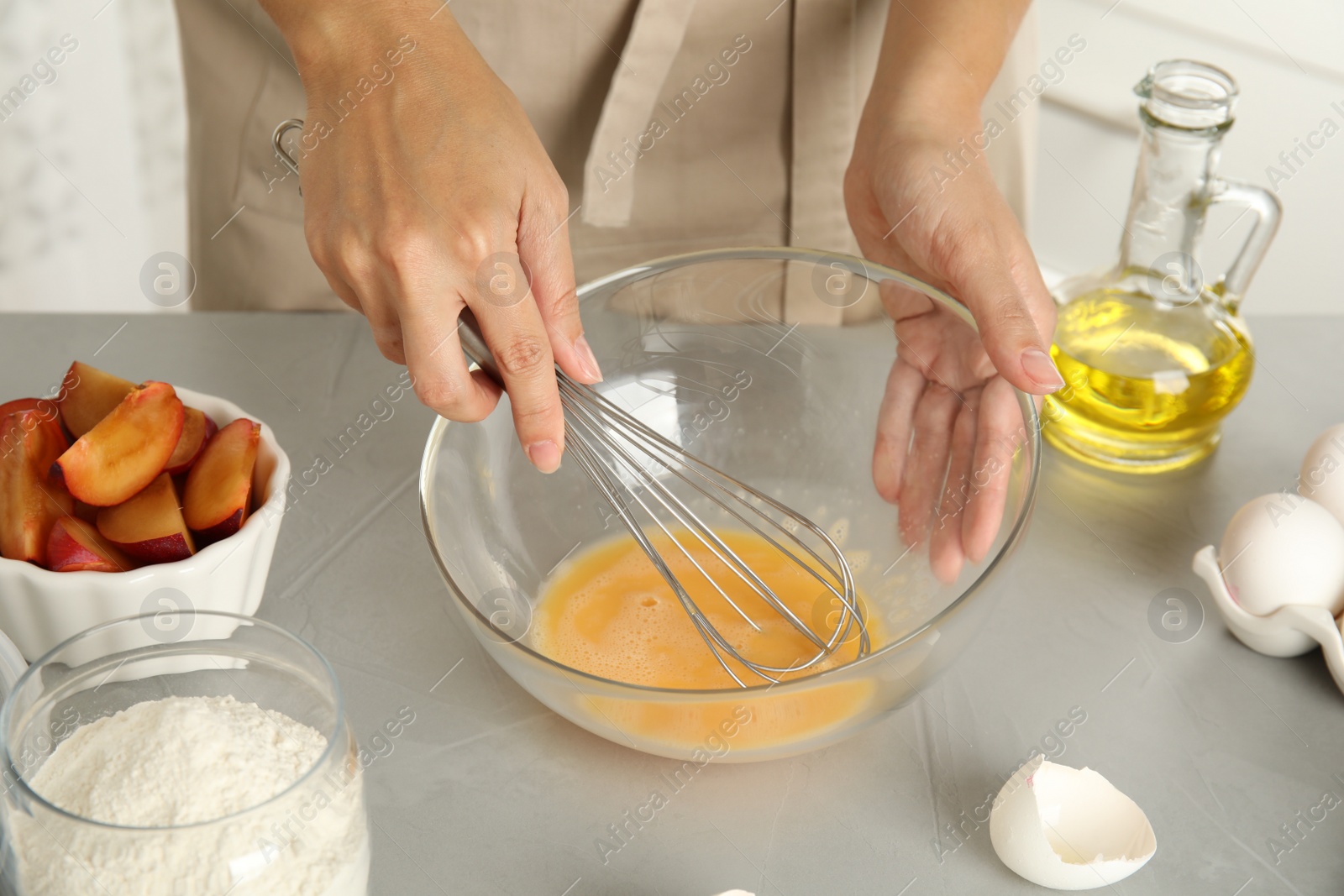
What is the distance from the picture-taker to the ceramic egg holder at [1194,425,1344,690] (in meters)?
0.53

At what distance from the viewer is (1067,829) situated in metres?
0.46

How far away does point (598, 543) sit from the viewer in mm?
615

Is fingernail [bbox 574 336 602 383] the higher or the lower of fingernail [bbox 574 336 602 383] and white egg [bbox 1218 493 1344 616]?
the higher

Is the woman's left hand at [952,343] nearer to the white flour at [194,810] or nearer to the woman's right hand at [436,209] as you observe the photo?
the woman's right hand at [436,209]

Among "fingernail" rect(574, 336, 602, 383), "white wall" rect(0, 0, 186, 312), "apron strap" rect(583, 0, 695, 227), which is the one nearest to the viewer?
"fingernail" rect(574, 336, 602, 383)

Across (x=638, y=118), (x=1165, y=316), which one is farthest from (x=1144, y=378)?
(x=638, y=118)

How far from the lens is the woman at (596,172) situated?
1.71ft

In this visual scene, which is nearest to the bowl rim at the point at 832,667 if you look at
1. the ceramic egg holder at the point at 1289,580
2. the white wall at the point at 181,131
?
the ceramic egg holder at the point at 1289,580

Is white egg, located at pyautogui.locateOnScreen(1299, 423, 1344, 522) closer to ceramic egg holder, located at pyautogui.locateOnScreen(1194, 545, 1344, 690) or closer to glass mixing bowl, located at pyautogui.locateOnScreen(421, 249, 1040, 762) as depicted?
ceramic egg holder, located at pyautogui.locateOnScreen(1194, 545, 1344, 690)

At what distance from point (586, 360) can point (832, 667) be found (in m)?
0.19

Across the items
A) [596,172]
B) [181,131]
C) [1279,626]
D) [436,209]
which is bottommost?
[181,131]

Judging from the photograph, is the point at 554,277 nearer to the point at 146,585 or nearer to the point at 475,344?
the point at 475,344

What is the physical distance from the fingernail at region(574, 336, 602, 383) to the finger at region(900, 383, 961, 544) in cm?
17

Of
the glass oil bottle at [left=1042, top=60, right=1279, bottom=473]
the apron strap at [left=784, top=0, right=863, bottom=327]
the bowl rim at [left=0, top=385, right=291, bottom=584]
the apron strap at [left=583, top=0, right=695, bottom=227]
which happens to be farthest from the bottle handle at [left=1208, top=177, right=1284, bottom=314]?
the bowl rim at [left=0, top=385, right=291, bottom=584]
